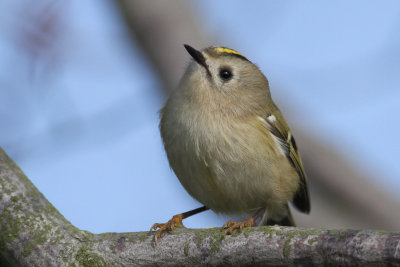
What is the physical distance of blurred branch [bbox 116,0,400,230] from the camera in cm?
454


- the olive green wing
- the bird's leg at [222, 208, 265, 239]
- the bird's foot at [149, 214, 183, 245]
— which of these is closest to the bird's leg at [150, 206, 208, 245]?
the bird's foot at [149, 214, 183, 245]

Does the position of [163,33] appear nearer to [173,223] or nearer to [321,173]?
[321,173]

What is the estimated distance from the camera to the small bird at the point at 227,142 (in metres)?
2.94

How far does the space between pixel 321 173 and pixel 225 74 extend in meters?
1.70

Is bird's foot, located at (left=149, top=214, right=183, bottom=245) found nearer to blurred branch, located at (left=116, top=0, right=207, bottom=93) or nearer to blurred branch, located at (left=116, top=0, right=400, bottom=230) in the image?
blurred branch, located at (left=116, top=0, right=400, bottom=230)

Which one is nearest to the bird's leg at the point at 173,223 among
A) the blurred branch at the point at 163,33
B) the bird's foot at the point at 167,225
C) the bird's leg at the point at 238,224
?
the bird's foot at the point at 167,225

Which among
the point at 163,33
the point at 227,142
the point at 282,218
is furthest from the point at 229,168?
the point at 163,33

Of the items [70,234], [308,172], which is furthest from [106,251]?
[308,172]

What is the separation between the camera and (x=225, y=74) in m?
3.35

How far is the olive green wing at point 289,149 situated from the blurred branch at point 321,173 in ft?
2.35

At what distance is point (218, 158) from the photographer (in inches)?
115

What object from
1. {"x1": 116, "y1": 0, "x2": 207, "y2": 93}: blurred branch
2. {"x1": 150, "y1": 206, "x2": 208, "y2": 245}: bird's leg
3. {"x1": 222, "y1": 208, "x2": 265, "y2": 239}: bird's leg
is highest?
{"x1": 116, "y1": 0, "x2": 207, "y2": 93}: blurred branch

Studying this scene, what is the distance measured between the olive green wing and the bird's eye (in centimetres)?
35

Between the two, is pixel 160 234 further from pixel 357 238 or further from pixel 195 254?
pixel 357 238
